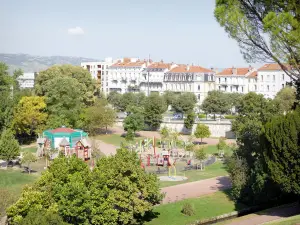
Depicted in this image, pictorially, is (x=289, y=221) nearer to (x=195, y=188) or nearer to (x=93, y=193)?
(x=93, y=193)

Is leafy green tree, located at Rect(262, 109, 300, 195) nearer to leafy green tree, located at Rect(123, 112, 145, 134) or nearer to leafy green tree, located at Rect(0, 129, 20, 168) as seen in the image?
leafy green tree, located at Rect(0, 129, 20, 168)

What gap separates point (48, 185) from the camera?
22.3 meters

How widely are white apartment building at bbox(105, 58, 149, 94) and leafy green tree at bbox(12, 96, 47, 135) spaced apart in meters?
53.5

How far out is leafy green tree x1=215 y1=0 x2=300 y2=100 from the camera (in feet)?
78.3

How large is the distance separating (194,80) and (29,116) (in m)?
48.2

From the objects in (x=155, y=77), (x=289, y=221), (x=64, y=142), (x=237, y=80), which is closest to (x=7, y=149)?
(x=64, y=142)

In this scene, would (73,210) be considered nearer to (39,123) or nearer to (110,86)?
(39,123)

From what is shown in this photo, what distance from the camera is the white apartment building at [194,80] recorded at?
94.4 m

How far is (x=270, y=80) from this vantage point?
85.2 meters

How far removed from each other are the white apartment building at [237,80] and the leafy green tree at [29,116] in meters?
47.4

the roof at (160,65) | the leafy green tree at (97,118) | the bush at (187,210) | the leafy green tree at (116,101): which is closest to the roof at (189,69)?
the roof at (160,65)

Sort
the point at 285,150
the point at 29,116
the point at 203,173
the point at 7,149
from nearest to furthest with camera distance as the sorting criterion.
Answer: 1. the point at 285,150
2. the point at 203,173
3. the point at 7,149
4. the point at 29,116

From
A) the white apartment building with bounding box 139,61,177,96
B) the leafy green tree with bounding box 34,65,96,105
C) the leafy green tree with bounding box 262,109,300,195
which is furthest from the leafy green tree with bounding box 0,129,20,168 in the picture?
the white apartment building with bounding box 139,61,177,96

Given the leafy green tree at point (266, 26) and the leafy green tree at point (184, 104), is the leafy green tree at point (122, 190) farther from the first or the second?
the leafy green tree at point (184, 104)
